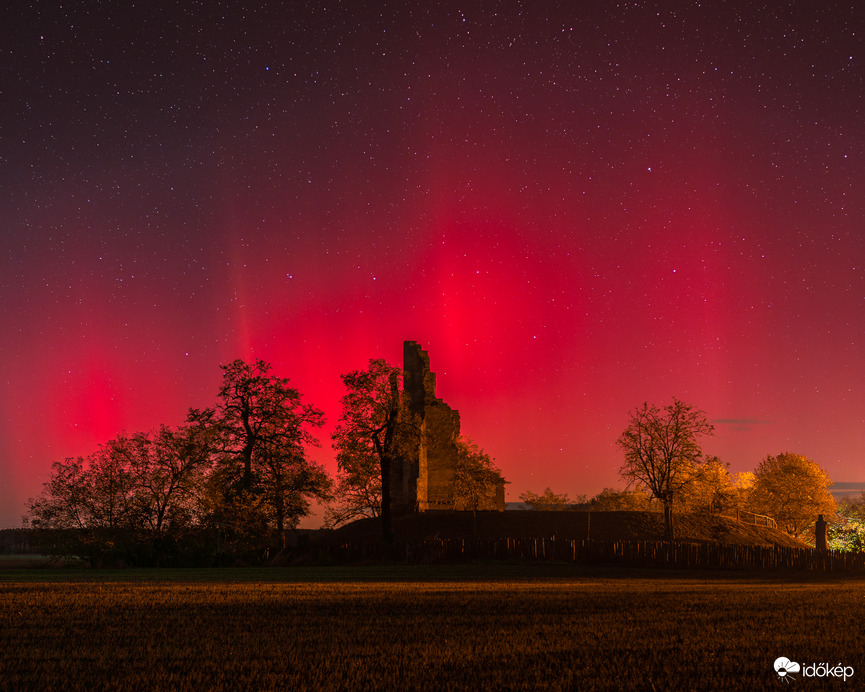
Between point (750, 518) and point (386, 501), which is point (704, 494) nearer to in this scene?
point (750, 518)

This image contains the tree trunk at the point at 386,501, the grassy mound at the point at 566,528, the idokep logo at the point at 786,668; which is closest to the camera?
the idokep logo at the point at 786,668

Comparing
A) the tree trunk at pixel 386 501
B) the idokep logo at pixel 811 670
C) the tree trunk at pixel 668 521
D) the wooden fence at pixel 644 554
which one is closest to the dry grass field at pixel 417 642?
the idokep logo at pixel 811 670

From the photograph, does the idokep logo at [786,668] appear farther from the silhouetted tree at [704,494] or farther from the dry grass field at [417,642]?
the silhouetted tree at [704,494]

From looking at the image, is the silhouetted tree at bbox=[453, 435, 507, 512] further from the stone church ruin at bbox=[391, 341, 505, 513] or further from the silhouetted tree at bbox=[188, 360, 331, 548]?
the silhouetted tree at bbox=[188, 360, 331, 548]

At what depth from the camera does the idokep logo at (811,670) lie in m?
6.59

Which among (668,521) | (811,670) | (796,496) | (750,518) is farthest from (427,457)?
(811,670)

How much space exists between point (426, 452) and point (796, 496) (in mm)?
41245

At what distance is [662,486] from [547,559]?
47.3 ft

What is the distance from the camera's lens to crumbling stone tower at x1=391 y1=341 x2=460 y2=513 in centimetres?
5147

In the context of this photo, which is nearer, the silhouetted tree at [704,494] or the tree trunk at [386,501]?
the tree trunk at [386,501]

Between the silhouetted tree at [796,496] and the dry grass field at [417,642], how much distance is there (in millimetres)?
67353

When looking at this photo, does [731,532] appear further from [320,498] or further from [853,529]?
[320,498]

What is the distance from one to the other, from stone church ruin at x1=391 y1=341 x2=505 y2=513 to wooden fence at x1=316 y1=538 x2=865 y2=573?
36.0 feet

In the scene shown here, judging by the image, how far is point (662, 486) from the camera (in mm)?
46625
